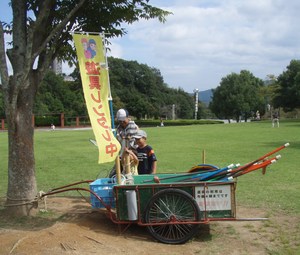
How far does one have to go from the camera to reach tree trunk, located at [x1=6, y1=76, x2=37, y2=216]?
20.3ft

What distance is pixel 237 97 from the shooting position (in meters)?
71.9

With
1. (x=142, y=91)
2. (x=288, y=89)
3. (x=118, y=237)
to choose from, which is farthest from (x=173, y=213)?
(x=142, y=91)

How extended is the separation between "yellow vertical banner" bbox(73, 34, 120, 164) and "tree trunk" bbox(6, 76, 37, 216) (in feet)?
3.37

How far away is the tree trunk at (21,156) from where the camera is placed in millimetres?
6176

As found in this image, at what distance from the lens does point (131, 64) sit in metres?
87.6

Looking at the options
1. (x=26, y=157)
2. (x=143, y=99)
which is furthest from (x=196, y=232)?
(x=143, y=99)

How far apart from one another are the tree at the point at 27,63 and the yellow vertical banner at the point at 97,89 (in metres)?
0.57

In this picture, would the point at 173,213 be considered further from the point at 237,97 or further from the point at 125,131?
the point at 237,97

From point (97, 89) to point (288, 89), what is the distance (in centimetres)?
5624

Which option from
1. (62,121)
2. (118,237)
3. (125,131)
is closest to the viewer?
(118,237)

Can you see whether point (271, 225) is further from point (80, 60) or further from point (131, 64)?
point (131, 64)

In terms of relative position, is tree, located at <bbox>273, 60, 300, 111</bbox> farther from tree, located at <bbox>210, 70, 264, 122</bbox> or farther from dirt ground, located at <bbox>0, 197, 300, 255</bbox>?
dirt ground, located at <bbox>0, 197, 300, 255</bbox>

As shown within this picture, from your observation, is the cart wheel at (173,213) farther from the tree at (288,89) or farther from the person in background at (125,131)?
the tree at (288,89)

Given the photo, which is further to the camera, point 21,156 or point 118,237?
point 21,156
